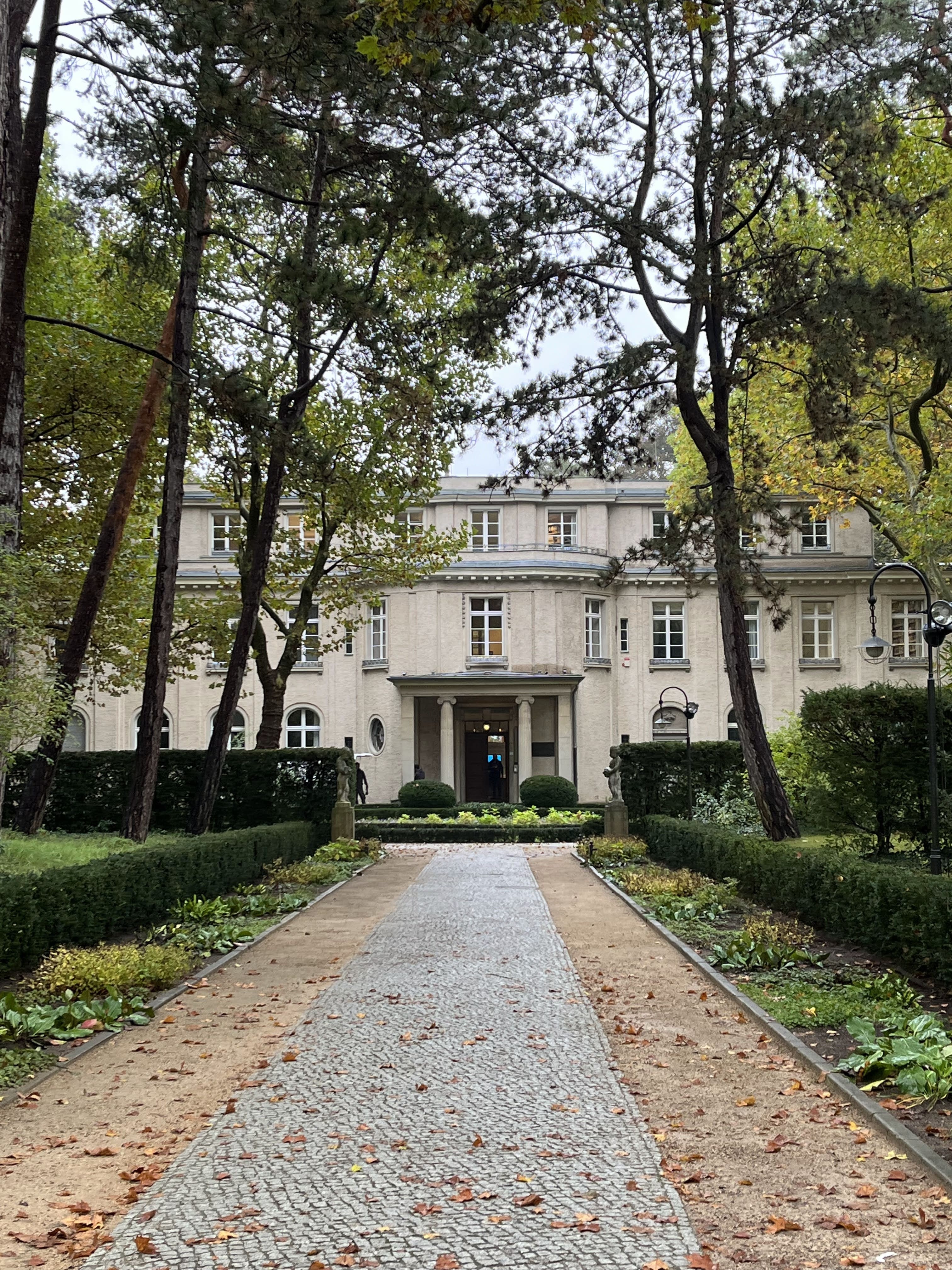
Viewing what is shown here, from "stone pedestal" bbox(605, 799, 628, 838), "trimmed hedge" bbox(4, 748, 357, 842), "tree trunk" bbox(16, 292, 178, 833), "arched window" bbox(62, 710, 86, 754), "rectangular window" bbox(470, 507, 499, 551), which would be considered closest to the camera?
"tree trunk" bbox(16, 292, 178, 833)

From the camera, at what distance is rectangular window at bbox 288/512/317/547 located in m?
26.2

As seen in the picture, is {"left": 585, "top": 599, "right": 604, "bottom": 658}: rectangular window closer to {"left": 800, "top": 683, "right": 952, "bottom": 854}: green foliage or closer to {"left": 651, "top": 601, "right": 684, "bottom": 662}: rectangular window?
{"left": 651, "top": 601, "right": 684, "bottom": 662}: rectangular window

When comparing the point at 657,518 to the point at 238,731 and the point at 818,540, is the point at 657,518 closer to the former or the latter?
the point at 818,540

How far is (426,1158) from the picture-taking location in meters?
5.17

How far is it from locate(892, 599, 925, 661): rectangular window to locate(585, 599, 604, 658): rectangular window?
9.58 metres

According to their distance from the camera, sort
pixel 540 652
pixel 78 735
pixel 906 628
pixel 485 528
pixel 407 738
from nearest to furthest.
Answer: pixel 407 738
pixel 540 652
pixel 906 628
pixel 78 735
pixel 485 528

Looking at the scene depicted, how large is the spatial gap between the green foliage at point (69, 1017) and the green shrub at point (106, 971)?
106mm

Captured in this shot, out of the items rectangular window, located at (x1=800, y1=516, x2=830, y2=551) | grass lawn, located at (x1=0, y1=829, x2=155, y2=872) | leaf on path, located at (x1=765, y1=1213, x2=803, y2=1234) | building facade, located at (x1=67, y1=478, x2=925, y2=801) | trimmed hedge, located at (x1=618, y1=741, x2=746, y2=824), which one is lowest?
leaf on path, located at (x1=765, y1=1213, x2=803, y2=1234)

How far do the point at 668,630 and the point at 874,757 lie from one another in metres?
25.6

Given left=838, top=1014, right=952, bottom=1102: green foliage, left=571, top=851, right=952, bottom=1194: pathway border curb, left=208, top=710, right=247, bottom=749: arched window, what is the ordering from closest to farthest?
1. left=571, top=851, right=952, bottom=1194: pathway border curb
2. left=838, top=1014, right=952, bottom=1102: green foliage
3. left=208, top=710, right=247, bottom=749: arched window

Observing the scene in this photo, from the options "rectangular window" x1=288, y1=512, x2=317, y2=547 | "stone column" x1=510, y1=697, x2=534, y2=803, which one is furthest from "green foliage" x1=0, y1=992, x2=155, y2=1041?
"stone column" x1=510, y1=697, x2=534, y2=803

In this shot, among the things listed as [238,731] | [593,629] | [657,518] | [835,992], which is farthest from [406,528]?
[835,992]

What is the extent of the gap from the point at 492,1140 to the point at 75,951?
492 cm

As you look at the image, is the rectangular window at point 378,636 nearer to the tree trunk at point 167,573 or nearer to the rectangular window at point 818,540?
the rectangular window at point 818,540
